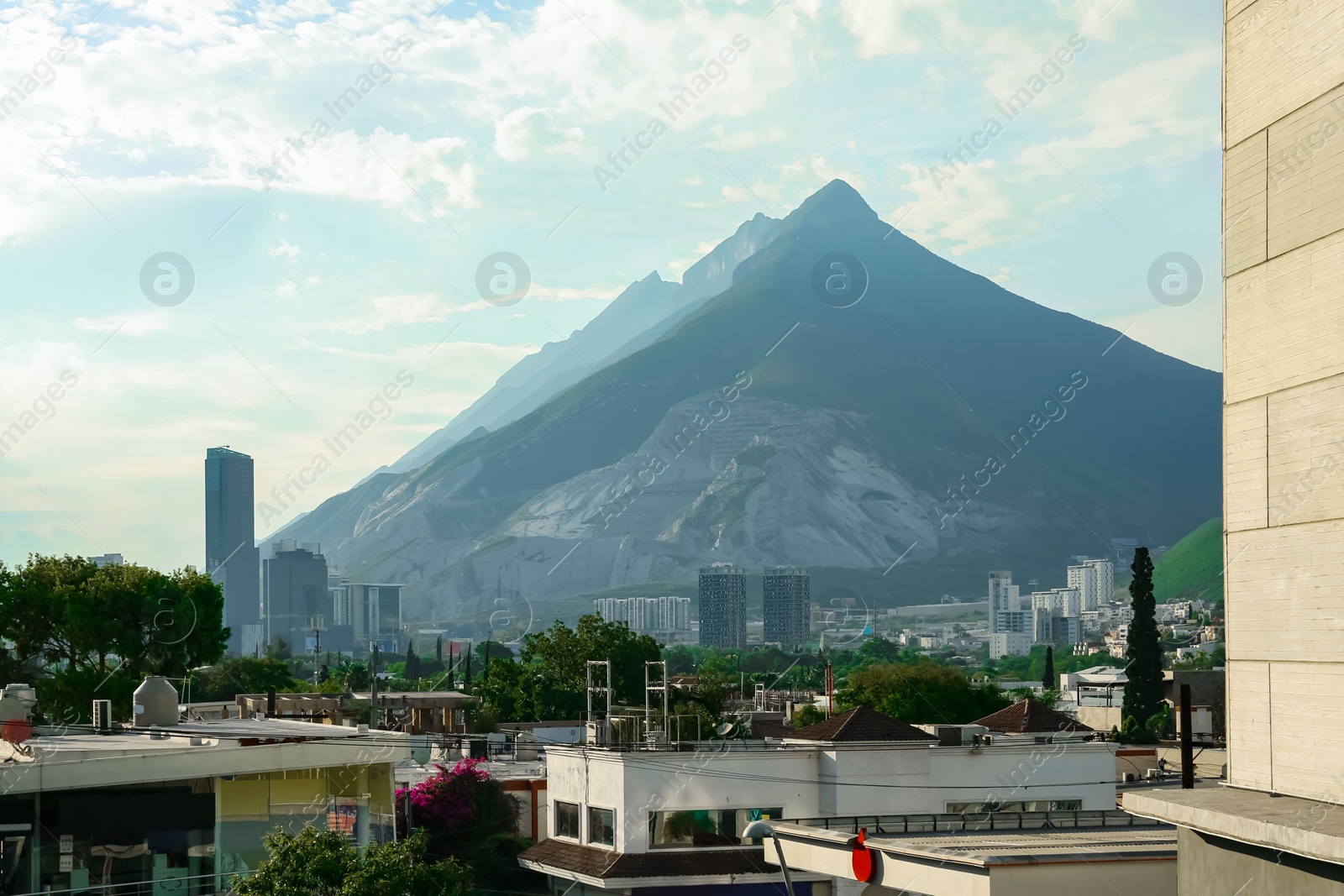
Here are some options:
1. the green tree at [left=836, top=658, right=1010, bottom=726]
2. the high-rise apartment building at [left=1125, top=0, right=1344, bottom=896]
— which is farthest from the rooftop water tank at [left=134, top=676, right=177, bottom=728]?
the green tree at [left=836, top=658, right=1010, bottom=726]

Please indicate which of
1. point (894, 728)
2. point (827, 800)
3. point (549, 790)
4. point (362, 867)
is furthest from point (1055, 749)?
point (362, 867)

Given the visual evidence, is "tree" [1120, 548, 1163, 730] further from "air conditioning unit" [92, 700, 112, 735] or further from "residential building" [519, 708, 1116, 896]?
"air conditioning unit" [92, 700, 112, 735]

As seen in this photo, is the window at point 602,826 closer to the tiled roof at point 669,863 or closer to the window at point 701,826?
the tiled roof at point 669,863

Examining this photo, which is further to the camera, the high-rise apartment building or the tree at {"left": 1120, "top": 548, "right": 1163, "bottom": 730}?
the tree at {"left": 1120, "top": 548, "right": 1163, "bottom": 730}

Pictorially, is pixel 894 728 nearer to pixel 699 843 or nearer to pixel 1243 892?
pixel 699 843

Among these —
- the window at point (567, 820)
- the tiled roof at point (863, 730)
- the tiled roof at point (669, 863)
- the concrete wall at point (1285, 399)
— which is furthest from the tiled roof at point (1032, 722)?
the concrete wall at point (1285, 399)

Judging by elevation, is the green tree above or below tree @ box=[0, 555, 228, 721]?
below

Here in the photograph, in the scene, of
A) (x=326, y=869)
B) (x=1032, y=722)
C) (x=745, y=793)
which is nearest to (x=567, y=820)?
(x=745, y=793)
